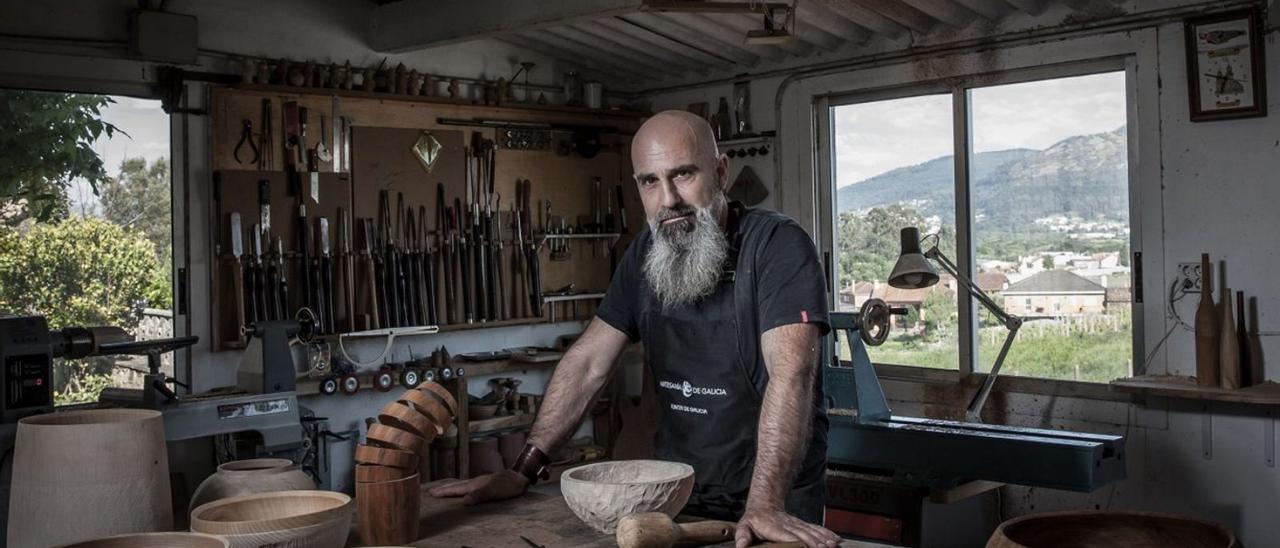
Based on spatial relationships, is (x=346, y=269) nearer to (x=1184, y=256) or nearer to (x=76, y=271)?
(x=76, y=271)

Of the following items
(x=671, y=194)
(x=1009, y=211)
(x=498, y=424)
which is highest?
(x=1009, y=211)

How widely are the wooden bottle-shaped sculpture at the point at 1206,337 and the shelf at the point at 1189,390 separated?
59 mm

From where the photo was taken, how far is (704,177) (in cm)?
285

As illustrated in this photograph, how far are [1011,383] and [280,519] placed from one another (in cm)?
463

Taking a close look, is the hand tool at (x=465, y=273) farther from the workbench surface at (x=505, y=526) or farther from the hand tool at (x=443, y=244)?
the workbench surface at (x=505, y=526)

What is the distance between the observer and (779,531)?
204 centimetres

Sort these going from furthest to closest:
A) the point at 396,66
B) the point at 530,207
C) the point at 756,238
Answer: the point at 530,207 → the point at 396,66 → the point at 756,238

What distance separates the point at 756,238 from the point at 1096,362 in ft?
11.2

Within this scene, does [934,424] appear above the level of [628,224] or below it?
below

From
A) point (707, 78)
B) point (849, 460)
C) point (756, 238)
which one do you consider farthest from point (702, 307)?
point (707, 78)

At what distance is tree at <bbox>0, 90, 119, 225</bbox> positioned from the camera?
5277mm

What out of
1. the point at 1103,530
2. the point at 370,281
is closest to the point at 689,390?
the point at 1103,530

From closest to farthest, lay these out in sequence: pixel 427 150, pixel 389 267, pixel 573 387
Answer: pixel 573 387, pixel 389 267, pixel 427 150

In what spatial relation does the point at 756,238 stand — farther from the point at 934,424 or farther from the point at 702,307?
the point at 934,424
